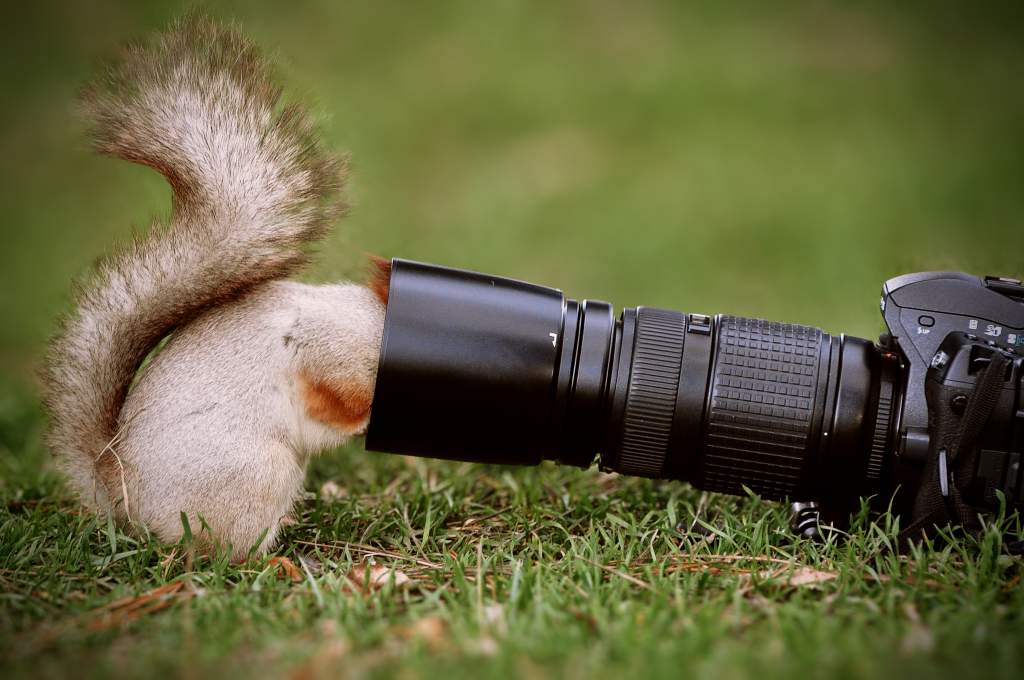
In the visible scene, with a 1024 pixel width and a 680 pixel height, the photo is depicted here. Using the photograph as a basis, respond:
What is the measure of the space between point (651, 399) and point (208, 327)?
141 centimetres

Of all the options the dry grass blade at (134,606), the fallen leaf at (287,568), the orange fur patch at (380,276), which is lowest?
the dry grass blade at (134,606)

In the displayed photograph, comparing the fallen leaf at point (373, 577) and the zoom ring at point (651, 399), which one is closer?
the fallen leaf at point (373, 577)

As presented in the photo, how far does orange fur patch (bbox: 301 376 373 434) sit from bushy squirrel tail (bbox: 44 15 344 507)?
1.36ft

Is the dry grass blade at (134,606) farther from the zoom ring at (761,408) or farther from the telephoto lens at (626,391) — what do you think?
the zoom ring at (761,408)

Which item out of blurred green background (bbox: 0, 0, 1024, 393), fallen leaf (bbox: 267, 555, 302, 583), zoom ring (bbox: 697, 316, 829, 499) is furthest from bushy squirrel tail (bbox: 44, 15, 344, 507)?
blurred green background (bbox: 0, 0, 1024, 393)

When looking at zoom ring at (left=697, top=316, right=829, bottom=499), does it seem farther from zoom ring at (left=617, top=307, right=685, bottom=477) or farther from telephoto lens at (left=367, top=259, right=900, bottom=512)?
zoom ring at (left=617, top=307, right=685, bottom=477)

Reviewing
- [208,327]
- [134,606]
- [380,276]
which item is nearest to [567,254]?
[380,276]

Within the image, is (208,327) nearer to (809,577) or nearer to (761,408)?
(761,408)

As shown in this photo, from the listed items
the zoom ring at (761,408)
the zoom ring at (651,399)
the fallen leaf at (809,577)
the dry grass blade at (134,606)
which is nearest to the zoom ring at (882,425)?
the zoom ring at (761,408)

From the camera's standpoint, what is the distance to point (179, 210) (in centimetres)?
263

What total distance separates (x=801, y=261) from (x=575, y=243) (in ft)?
6.33

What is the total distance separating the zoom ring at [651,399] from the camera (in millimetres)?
2557

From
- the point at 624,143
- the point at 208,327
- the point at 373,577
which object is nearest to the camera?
the point at 373,577

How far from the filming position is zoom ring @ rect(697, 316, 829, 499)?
2.55m
